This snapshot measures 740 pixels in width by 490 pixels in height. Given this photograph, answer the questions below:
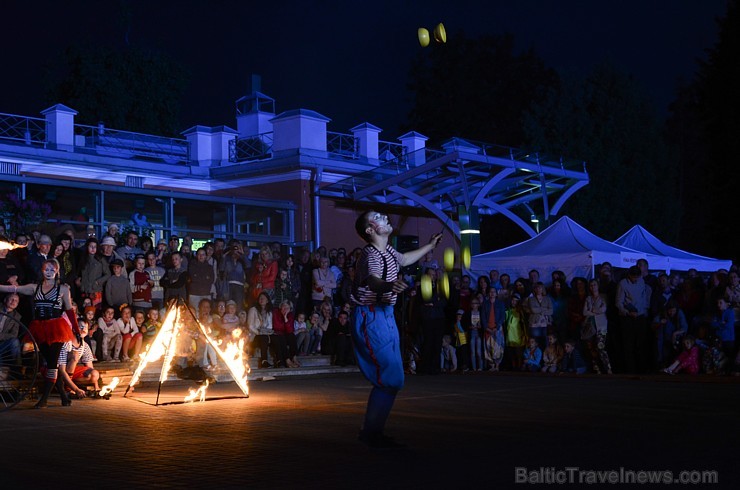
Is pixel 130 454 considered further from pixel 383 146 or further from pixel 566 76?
pixel 566 76

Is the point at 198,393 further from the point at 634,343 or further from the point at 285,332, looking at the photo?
the point at 634,343

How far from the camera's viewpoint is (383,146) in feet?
112

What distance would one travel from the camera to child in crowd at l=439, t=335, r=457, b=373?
2019 centimetres

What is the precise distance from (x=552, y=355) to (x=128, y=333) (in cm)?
788

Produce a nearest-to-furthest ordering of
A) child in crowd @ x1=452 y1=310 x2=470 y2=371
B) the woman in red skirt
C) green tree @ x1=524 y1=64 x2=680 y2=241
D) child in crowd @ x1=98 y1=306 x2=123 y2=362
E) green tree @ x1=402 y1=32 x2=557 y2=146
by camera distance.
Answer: the woman in red skirt
child in crowd @ x1=98 y1=306 x2=123 y2=362
child in crowd @ x1=452 y1=310 x2=470 y2=371
green tree @ x1=524 y1=64 x2=680 y2=241
green tree @ x1=402 y1=32 x2=557 y2=146

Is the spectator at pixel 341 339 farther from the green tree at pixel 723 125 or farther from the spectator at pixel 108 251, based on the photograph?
the green tree at pixel 723 125

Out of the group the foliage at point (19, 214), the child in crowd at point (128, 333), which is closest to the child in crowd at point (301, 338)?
the child in crowd at point (128, 333)

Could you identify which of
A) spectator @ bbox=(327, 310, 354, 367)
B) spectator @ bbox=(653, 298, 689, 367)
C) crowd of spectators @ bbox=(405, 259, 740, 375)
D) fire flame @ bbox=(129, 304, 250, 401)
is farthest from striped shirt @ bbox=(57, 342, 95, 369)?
spectator @ bbox=(653, 298, 689, 367)

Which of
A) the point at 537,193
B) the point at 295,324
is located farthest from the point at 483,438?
the point at 537,193

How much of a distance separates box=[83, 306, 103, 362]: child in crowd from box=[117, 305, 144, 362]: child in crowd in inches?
15.3

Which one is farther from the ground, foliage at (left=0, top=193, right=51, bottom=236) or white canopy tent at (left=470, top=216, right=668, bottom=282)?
foliage at (left=0, top=193, right=51, bottom=236)

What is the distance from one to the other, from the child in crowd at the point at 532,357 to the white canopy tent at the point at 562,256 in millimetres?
2282

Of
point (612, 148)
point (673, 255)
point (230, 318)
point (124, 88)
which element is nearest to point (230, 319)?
point (230, 318)

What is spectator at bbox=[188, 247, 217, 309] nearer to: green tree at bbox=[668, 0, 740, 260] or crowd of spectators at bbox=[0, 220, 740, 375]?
crowd of spectators at bbox=[0, 220, 740, 375]
